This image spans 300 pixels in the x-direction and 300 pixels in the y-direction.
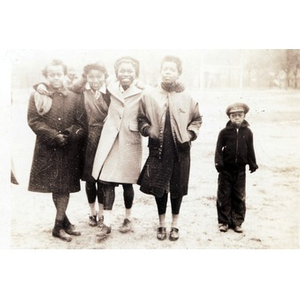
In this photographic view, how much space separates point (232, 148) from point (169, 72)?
2.45 ft

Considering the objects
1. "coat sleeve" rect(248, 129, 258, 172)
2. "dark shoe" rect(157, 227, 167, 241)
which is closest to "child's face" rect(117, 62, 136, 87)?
"coat sleeve" rect(248, 129, 258, 172)

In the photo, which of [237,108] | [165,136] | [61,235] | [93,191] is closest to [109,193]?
[93,191]

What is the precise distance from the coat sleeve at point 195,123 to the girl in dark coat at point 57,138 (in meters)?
0.80

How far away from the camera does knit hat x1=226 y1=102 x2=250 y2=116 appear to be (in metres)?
3.17

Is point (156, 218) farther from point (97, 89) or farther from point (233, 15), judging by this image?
point (233, 15)

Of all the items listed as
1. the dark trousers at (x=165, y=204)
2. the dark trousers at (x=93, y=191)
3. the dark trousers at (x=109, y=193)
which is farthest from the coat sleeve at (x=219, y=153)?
the dark trousers at (x=93, y=191)

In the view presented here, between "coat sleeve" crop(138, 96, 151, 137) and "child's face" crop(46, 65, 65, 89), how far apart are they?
0.61 meters

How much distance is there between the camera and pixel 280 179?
3.26 metres

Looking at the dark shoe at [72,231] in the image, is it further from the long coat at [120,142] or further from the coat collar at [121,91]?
the coat collar at [121,91]

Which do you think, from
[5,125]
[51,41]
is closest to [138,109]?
[51,41]

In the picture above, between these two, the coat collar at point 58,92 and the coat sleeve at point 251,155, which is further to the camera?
the coat sleeve at point 251,155

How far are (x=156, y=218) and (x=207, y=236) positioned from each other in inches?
16.4

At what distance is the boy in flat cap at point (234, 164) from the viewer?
315 cm

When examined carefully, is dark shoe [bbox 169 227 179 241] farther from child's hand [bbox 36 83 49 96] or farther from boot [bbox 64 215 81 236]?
child's hand [bbox 36 83 49 96]
